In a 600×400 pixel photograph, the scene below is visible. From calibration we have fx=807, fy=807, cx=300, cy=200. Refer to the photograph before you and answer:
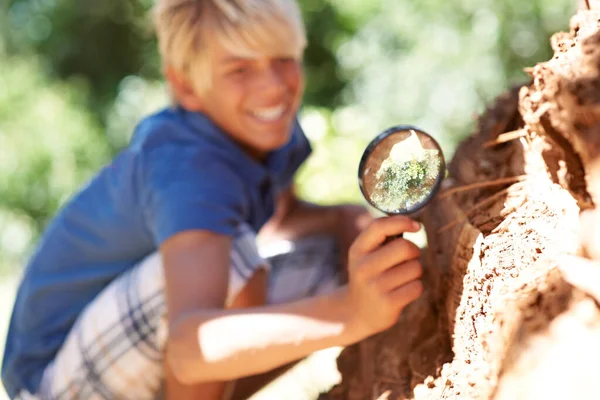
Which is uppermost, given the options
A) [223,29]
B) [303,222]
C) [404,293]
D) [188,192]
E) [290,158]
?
[223,29]

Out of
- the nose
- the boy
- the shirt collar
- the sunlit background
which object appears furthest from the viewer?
the sunlit background

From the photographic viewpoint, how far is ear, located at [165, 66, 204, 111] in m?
2.96

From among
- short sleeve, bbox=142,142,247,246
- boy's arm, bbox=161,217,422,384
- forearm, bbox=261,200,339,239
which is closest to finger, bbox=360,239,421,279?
boy's arm, bbox=161,217,422,384

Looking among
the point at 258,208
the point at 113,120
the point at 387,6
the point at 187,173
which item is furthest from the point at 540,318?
the point at 113,120

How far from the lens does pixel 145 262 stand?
2.71 m

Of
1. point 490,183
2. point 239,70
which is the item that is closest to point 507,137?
point 490,183

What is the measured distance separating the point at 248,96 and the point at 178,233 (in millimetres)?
730

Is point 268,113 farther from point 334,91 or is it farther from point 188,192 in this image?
point 334,91

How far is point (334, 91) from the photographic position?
7.00m

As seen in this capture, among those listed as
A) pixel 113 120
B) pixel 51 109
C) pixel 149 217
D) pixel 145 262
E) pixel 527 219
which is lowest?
pixel 113 120

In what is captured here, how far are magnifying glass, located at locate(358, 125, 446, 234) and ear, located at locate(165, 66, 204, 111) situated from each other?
4.21 feet

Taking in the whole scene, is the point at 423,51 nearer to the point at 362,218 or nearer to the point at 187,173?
the point at 362,218

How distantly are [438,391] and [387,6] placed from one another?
4539 millimetres

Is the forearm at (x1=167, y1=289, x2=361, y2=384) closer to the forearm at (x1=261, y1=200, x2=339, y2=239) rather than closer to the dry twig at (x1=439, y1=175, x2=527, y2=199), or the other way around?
the dry twig at (x1=439, y1=175, x2=527, y2=199)
